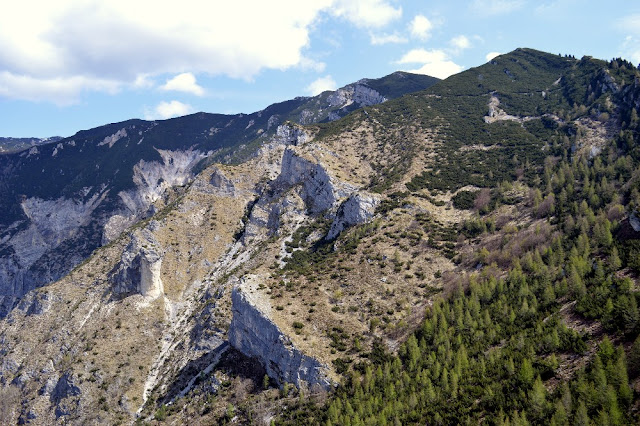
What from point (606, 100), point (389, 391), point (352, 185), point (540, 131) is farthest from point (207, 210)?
point (606, 100)

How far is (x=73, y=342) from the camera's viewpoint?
92125mm

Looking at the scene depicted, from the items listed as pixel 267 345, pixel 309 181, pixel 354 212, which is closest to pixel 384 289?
pixel 267 345

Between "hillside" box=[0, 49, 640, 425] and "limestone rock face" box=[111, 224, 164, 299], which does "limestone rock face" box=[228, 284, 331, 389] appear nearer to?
"hillside" box=[0, 49, 640, 425]

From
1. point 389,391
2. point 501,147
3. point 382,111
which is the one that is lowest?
point 389,391

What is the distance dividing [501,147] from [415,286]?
2824 inches

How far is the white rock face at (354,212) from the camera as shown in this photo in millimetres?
94319

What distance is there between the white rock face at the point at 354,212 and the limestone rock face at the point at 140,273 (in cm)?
4844

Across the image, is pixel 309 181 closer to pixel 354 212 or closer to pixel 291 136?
pixel 354 212

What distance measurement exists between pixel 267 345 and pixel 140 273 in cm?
5391

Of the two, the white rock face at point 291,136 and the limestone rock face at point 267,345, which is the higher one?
the white rock face at point 291,136

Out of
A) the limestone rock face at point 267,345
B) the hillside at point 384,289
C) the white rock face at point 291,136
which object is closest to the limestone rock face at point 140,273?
the hillside at point 384,289

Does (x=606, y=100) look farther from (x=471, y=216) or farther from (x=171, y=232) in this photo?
(x=171, y=232)

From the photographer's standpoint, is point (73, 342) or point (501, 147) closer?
point (73, 342)

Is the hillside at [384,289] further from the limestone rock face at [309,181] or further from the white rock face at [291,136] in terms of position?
the white rock face at [291,136]
